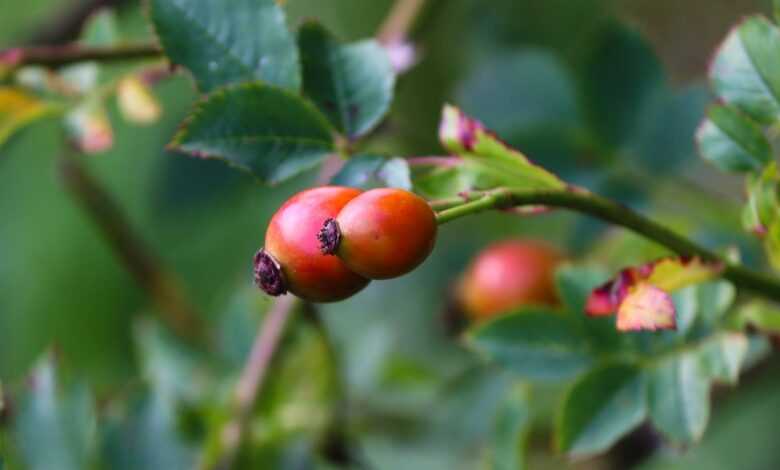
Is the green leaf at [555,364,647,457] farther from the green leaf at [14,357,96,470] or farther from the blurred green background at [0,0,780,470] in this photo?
the green leaf at [14,357,96,470]

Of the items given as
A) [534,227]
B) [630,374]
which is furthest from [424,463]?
[630,374]

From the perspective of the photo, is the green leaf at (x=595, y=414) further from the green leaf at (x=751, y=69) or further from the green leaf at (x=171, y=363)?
the green leaf at (x=171, y=363)

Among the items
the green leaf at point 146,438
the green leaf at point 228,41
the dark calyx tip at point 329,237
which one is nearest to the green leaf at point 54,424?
the green leaf at point 146,438

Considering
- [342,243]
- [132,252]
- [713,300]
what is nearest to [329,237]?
[342,243]

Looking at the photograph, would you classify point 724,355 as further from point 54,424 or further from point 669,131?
point 54,424

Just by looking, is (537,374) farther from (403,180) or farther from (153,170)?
(153,170)
